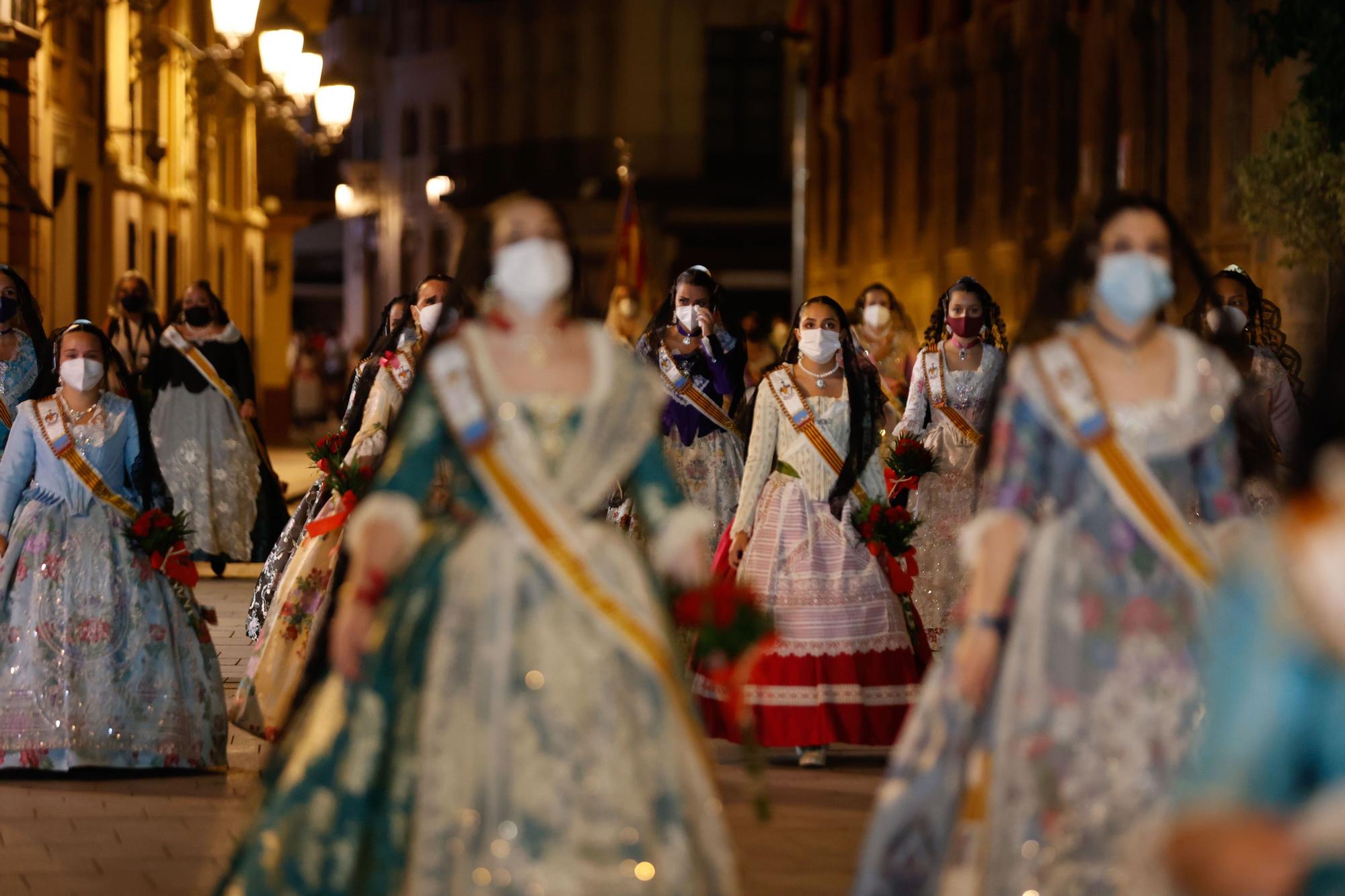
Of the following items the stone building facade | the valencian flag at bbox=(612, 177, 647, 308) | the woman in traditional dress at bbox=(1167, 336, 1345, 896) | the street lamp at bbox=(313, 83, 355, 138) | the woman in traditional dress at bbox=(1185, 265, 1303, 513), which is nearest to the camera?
the woman in traditional dress at bbox=(1167, 336, 1345, 896)

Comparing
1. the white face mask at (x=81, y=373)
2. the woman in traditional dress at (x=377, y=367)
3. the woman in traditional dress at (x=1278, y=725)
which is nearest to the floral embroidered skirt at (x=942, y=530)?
the woman in traditional dress at (x=377, y=367)

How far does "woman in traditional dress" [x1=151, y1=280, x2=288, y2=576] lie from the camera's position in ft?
60.9

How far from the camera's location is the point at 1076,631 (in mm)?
5852

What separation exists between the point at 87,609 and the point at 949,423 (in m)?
5.57

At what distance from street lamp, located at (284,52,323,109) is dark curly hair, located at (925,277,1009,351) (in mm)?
10182

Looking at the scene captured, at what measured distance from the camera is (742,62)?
6047cm

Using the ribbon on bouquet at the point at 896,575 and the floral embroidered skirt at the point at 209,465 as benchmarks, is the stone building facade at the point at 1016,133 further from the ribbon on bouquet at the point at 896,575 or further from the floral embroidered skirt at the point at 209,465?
the floral embroidered skirt at the point at 209,465

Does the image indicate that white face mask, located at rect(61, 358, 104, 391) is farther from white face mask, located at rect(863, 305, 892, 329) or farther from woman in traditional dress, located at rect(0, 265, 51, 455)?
white face mask, located at rect(863, 305, 892, 329)

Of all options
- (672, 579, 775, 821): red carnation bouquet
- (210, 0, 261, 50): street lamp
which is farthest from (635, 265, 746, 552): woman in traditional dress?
(672, 579, 775, 821): red carnation bouquet

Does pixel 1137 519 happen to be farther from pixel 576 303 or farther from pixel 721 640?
pixel 576 303

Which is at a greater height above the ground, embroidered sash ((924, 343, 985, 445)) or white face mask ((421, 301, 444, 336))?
white face mask ((421, 301, 444, 336))

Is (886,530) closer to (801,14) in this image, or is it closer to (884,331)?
(884,331)

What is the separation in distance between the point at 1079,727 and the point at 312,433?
148 feet

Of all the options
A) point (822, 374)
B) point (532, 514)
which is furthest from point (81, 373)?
point (532, 514)
